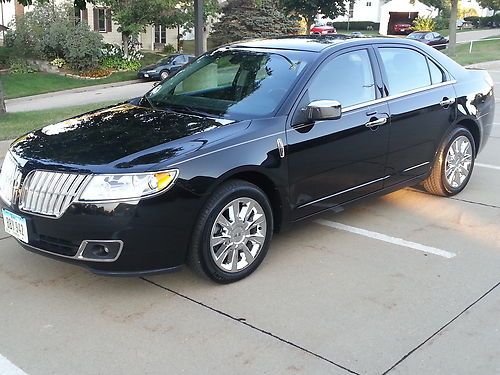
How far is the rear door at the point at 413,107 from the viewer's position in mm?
5234

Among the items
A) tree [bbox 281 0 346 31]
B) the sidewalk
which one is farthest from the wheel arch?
tree [bbox 281 0 346 31]

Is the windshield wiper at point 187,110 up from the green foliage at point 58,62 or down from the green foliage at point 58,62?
up

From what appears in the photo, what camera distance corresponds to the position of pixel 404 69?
548 centimetres

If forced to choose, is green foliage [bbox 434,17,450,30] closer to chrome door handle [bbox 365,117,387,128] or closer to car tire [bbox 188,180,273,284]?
chrome door handle [bbox 365,117,387,128]

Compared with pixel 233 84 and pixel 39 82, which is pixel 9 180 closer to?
pixel 233 84

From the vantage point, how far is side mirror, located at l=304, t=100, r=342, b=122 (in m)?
4.32

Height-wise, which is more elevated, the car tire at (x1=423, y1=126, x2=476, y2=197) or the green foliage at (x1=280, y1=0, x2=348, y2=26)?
the green foliage at (x1=280, y1=0, x2=348, y2=26)

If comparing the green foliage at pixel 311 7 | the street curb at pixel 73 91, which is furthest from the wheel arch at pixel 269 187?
the green foliage at pixel 311 7

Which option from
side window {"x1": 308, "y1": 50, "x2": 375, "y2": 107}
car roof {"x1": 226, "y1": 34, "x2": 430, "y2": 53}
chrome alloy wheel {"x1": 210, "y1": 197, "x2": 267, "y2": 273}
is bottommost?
chrome alloy wheel {"x1": 210, "y1": 197, "x2": 267, "y2": 273}

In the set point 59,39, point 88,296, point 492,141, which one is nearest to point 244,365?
point 88,296

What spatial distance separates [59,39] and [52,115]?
22790mm

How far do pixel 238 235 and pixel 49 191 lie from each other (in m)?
1.27

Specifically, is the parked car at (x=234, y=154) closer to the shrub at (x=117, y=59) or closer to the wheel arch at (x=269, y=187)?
the wheel arch at (x=269, y=187)

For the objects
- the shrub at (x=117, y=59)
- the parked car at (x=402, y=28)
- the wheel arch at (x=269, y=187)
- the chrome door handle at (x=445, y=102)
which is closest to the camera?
the wheel arch at (x=269, y=187)
